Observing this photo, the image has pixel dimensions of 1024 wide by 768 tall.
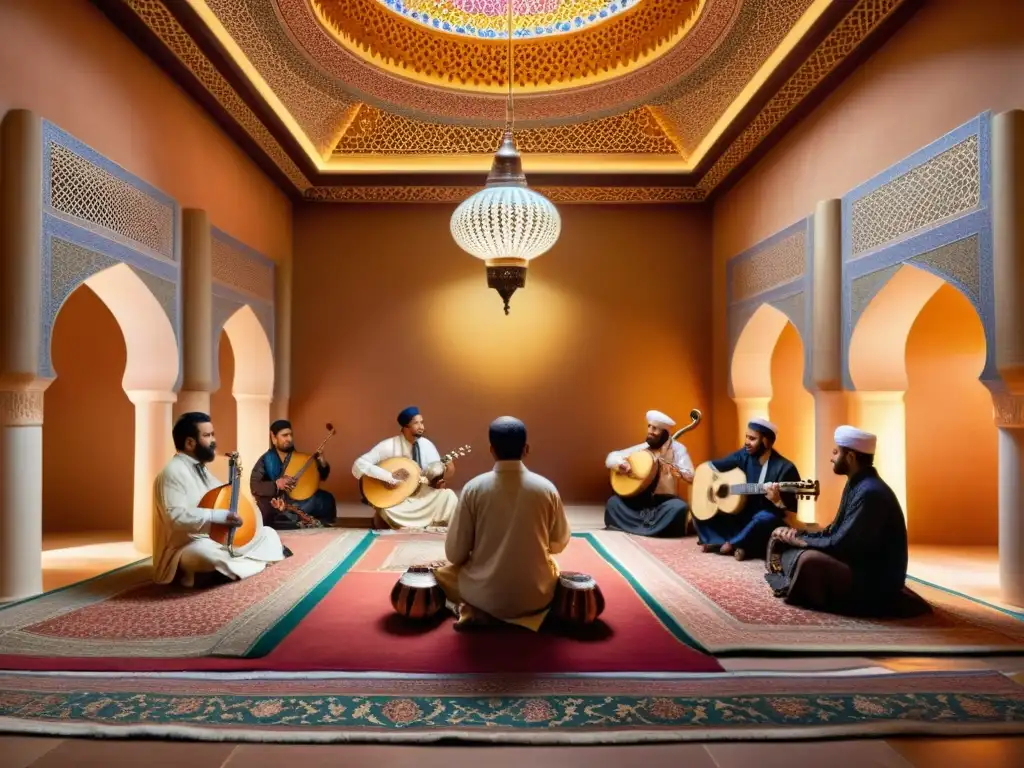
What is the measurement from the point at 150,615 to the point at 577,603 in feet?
7.52

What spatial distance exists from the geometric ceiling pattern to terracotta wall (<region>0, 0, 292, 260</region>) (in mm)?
202

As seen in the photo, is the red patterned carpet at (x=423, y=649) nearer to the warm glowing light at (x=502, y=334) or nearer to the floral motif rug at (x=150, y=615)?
the floral motif rug at (x=150, y=615)

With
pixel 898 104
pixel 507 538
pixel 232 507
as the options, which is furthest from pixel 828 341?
pixel 232 507

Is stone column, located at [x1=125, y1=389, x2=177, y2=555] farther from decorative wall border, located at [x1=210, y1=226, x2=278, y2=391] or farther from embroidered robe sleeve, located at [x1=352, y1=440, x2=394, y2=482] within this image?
embroidered robe sleeve, located at [x1=352, y1=440, x2=394, y2=482]

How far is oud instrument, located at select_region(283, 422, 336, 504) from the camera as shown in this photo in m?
6.94

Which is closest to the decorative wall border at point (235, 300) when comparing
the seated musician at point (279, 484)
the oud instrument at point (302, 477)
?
the seated musician at point (279, 484)

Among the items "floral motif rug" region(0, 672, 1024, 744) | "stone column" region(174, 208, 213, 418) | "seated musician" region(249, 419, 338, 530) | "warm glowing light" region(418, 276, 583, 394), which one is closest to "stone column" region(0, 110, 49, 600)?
"floral motif rug" region(0, 672, 1024, 744)

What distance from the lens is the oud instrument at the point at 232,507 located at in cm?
458

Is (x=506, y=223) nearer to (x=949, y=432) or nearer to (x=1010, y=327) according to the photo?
(x=1010, y=327)

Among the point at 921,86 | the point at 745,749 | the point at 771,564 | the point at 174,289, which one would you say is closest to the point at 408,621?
the point at 745,749

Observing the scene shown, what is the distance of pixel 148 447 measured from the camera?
572 centimetres

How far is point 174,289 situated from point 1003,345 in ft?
18.5

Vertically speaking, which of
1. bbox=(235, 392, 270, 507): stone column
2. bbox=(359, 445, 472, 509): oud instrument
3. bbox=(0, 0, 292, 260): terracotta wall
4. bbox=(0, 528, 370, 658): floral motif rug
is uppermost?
bbox=(0, 0, 292, 260): terracotta wall

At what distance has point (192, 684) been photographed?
2.91 m
